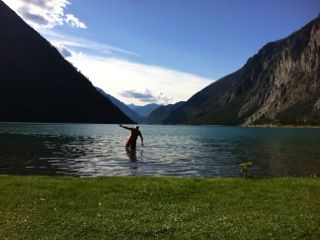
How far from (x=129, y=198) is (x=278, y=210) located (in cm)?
685

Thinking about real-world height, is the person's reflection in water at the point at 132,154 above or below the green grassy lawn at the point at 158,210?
below

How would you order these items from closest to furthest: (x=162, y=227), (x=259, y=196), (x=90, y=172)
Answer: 1. (x=162, y=227)
2. (x=259, y=196)
3. (x=90, y=172)

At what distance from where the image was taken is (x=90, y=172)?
40500 mm

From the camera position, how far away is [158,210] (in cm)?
1942

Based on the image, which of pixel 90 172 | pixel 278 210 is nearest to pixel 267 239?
pixel 278 210

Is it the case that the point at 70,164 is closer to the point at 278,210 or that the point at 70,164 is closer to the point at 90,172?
the point at 90,172

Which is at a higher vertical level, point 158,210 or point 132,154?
point 158,210

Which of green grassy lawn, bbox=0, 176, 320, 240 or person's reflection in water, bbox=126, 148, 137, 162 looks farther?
A: person's reflection in water, bbox=126, 148, 137, 162

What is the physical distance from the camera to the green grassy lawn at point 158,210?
1650 cm

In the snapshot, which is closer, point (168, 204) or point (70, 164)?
point (168, 204)

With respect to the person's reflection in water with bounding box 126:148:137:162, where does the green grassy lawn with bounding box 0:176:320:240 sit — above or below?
above

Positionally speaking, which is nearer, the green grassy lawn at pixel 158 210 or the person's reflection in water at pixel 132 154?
the green grassy lawn at pixel 158 210

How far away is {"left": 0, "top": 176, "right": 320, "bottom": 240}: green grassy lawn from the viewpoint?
16500mm

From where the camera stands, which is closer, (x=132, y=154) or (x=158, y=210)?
(x=158, y=210)
